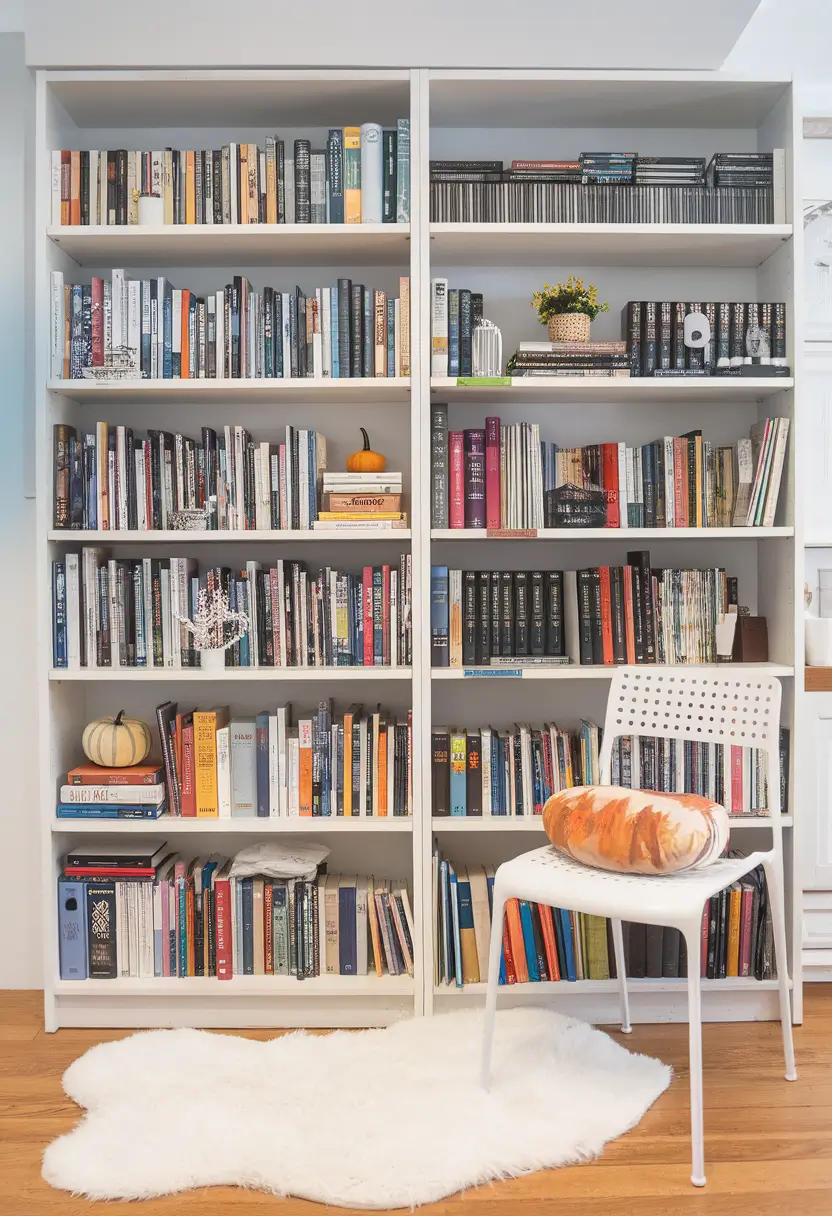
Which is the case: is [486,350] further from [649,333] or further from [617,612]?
[617,612]

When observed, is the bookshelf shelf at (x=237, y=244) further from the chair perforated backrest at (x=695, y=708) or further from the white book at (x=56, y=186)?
the chair perforated backrest at (x=695, y=708)

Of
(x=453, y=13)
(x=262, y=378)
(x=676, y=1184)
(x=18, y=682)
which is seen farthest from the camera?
(x=18, y=682)

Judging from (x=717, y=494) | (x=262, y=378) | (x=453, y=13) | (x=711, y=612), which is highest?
(x=453, y=13)

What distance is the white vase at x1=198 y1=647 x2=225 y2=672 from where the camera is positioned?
228 cm

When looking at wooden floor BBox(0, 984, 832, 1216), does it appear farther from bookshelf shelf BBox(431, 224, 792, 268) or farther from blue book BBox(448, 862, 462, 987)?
bookshelf shelf BBox(431, 224, 792, 268)

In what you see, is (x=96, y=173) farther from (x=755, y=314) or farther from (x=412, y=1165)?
(x=412, y=1165)

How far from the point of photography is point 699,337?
232 centimetres

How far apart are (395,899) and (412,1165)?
0.67 metres

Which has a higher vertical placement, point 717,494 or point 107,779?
point 717,494

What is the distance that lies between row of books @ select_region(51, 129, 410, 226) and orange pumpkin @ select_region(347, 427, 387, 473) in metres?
0.56

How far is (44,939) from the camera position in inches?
90.3

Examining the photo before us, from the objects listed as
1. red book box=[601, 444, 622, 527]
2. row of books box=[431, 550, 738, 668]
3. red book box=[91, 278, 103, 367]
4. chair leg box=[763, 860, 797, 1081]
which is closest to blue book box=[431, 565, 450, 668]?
row of books box=[431, 550, 738, 668]

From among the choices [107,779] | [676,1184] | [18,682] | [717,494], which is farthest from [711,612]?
Answer: [18,682]

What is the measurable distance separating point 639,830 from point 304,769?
2.86 ft
